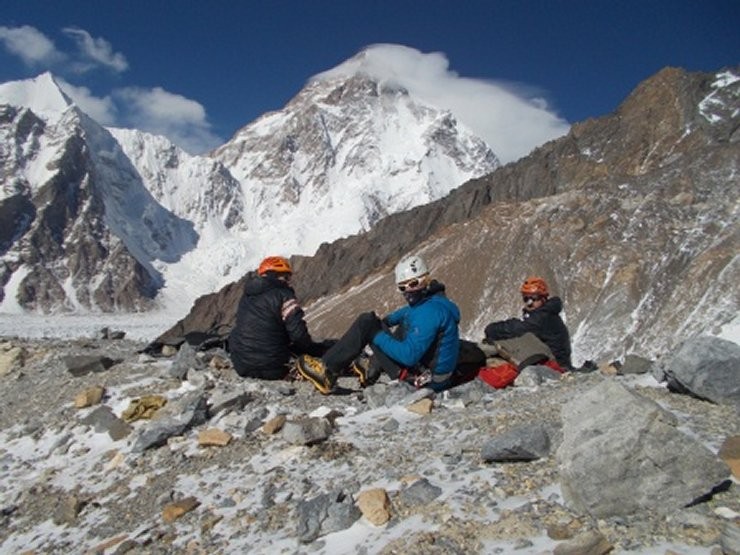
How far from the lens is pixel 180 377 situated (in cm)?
1015

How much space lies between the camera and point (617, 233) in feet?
242

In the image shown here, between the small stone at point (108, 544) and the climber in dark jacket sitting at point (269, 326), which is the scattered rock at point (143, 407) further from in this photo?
the small stone at point (108, 544)

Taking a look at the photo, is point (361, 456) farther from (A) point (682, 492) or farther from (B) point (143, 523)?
(A) point (682, 492)

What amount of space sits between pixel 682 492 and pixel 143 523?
445 cm

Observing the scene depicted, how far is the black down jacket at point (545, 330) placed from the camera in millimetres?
10977

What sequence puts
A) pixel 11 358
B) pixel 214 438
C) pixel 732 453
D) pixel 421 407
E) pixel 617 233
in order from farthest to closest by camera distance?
pixel 617 233
pixel 11 358
pixel 421 407
pixel 214 438
pixel 732 453

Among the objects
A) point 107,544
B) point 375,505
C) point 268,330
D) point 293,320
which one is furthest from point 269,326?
point 375,505

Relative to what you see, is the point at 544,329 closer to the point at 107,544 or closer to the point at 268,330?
the point at 268,330

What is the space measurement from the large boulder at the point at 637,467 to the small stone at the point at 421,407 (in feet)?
9.71

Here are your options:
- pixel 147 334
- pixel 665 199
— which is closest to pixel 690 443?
pixel 665 199

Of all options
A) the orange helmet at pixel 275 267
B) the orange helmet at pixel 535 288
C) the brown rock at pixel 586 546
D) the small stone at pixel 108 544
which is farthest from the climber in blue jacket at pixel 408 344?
the brown rock at pixel 586 546

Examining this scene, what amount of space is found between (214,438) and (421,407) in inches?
89.9

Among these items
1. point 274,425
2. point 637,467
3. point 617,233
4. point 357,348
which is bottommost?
point 274,425

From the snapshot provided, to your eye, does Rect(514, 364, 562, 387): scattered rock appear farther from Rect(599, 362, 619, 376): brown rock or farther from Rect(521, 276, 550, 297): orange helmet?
Rect(521, 276, 550, 297): orange helmet
